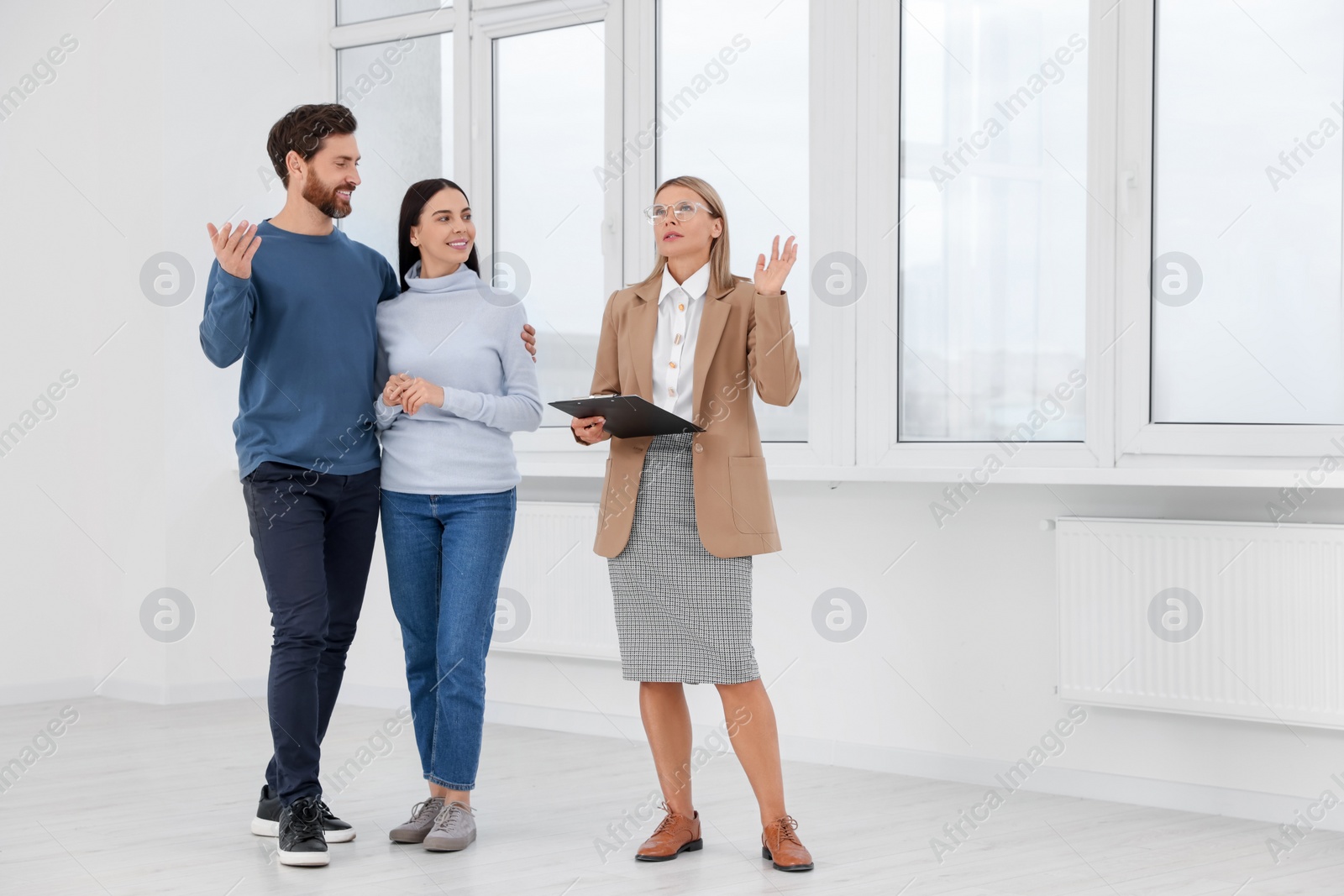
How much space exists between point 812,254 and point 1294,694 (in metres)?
1.71

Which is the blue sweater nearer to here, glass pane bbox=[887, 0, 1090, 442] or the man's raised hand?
the man's raised hand

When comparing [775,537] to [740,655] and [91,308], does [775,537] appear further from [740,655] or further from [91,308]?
[91,308]

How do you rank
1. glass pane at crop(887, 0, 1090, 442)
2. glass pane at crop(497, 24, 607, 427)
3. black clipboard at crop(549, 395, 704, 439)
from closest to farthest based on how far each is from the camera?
1. black clipboard at crop(549, 395, 704, 439)
2. glass pane at crop(887, 0, 1090, 442)
3. glass pane at crop(497, 24, 607, 427)

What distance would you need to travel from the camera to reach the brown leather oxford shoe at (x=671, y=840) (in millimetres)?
2738

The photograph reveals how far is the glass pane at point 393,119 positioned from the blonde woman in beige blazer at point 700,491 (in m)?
2.30

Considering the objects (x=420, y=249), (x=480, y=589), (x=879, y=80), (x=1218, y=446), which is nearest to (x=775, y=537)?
(x=480, y=589)

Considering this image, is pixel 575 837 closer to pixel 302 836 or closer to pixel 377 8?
pixel 302 836

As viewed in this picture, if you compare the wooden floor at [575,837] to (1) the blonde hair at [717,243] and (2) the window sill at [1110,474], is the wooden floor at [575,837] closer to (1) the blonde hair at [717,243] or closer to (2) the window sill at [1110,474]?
(2) the window sill at [1110,474]

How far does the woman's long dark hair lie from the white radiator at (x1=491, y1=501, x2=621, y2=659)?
4.28ft

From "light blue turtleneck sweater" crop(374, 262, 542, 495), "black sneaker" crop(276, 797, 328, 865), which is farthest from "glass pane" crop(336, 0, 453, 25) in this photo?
"black sneaker" crop(276, 797, 328, 865)

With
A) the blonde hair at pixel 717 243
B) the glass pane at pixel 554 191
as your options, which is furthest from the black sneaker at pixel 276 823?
the glass pane at pixel 554 191

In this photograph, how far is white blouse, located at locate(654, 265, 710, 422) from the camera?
8.87 feet

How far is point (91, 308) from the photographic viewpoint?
469cm

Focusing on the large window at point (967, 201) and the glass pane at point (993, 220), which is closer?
the large window at point (967, 201)
